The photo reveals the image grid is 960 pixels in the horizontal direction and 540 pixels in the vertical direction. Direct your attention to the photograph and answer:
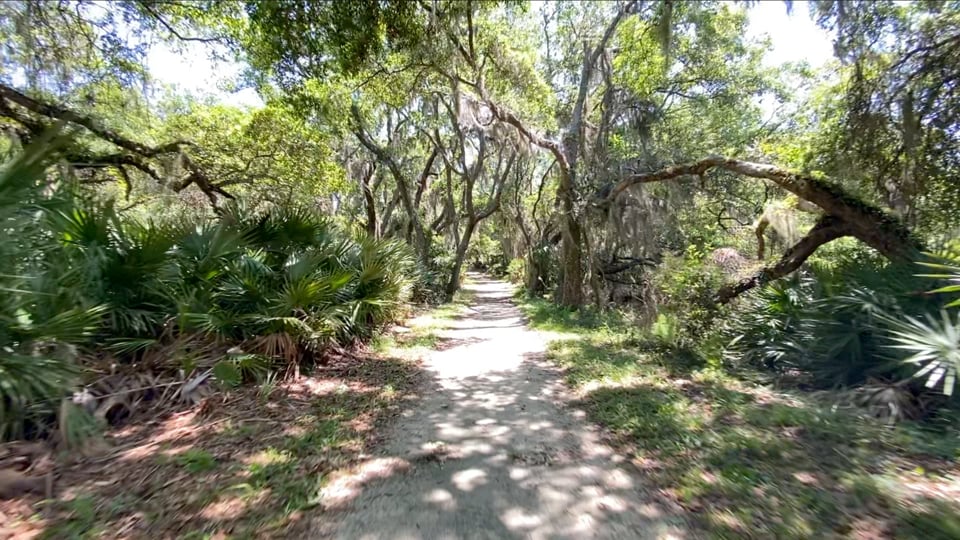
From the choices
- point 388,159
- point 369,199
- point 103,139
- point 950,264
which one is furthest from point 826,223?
point 369,199

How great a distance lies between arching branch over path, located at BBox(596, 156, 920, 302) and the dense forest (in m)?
0.04

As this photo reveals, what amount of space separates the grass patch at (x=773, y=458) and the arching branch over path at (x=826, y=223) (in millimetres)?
2707

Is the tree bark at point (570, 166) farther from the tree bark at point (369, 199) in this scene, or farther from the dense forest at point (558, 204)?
the tree bark at point (369, 199)

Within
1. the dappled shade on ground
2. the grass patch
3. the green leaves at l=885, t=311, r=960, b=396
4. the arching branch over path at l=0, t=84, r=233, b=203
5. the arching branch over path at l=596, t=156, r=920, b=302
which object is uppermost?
the arching branch over path at l=0, t=84, r=233, b=203

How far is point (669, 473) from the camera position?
356 centimetres

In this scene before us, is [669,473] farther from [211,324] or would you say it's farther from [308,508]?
[211,324]

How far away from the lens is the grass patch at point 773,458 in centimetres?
282

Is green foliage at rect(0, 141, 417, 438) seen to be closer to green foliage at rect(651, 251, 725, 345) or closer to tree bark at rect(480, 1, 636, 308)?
green foliage at rect(651, 251, 725, 345)

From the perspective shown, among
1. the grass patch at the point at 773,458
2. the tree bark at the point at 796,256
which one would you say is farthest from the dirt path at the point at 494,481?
the tree bark at the point at 796,256

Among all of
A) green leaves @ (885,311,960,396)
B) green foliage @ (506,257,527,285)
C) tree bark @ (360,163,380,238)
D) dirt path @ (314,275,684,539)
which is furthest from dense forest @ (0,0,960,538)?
green foliage @ (506,257,527,285)

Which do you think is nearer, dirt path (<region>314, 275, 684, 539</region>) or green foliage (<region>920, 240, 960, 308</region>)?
dirt path (<region>314, 275, 684, 539</region>)

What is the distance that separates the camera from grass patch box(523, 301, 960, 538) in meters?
2.82

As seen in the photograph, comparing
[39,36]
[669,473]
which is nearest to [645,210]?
[669,473]

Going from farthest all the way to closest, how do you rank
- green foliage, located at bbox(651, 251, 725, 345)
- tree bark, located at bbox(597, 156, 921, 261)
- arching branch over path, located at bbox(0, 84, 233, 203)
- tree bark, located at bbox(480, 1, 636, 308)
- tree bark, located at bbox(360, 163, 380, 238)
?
tree bark, located at bbox(360, 163, 380, 238) → tree bark, located at bbox(480, 1, 636, 308) → green foliage, located at bbox(651, 251, 725, 345) → arching branch over path, located at bbox(0, 84, 233, 203) → tree bark, located at bbox(597, 156, 921, 261)
